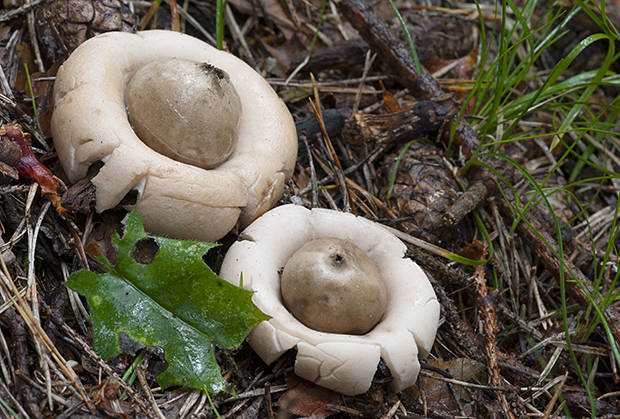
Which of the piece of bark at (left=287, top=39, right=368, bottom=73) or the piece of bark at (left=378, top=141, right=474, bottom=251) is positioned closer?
the piece of bark at (left=378, top=141, right=474, bottom=251)

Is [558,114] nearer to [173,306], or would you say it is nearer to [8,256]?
[173,306]

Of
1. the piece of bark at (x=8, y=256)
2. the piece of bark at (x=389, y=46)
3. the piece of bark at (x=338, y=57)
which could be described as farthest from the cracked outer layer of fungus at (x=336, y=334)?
the piece of bark at (x=338, y=57)

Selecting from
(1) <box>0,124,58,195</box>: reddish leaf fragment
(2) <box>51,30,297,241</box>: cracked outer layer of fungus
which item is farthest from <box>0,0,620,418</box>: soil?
(2) <box>51,30,297,241</box>: cracked outer layer of fungus

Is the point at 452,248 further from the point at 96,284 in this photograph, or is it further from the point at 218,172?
the point at 96,284

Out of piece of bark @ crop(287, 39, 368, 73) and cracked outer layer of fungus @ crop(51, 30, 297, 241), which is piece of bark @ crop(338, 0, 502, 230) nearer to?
piece of bark @ crop(287, 39, 368, 73)

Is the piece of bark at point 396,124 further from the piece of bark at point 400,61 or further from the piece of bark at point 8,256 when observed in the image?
the piece of bark at point 8,256

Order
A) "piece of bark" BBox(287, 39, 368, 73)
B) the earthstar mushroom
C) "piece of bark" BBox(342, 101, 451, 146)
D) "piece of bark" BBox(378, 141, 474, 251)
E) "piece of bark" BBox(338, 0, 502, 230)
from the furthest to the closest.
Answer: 1. "piece of bark" BBox(287, 39, 368, 73)
2. "piece of bark" BBox(338, 0, 502, 230)
3. "piece of bark" BBox(342, 101, 451, 146)
4. "piece of bark" BBox(378, 141, 474, 251)
5. the earthstar mushroom
